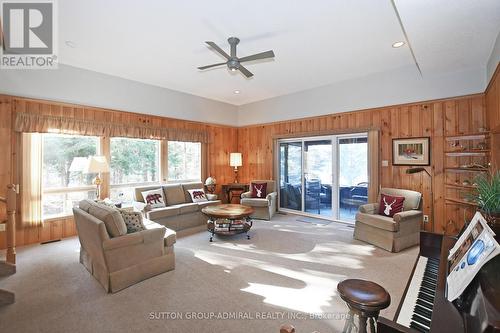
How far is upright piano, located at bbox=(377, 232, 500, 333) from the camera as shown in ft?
2.33

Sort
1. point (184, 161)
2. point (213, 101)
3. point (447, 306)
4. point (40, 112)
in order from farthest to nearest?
1. point (213, 101)
2. point (184, 161)
3. point (40, 112)
4. point (447, 306)

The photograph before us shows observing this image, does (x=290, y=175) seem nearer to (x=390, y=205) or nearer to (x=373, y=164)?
(x=373, y=164)

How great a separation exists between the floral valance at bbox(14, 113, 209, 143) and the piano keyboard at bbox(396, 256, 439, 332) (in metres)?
5.36

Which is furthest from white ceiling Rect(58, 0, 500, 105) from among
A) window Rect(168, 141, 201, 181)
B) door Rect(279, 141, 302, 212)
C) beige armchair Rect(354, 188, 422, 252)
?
beige armchair Rect(354, 188, 422, 252)

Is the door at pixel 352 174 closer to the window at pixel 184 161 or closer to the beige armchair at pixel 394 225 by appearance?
the beige armchair at pixel 394 225

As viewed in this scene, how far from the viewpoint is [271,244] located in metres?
4.03

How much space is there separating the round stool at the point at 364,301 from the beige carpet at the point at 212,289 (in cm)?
108

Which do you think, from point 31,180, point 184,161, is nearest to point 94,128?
point 31,180

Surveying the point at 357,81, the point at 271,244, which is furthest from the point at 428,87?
the point at 271,244

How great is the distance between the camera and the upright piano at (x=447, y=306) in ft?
2.33

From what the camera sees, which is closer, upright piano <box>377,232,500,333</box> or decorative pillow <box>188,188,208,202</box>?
upright piano <box>377,232,500,333</box>

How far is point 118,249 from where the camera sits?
8.39 feet

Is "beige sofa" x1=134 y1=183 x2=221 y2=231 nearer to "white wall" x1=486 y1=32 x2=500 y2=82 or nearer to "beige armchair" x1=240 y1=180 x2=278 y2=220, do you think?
Answer: "beige armchair" x1=240 y1=180 x2=278 y2=220

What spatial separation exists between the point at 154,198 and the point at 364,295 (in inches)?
178
